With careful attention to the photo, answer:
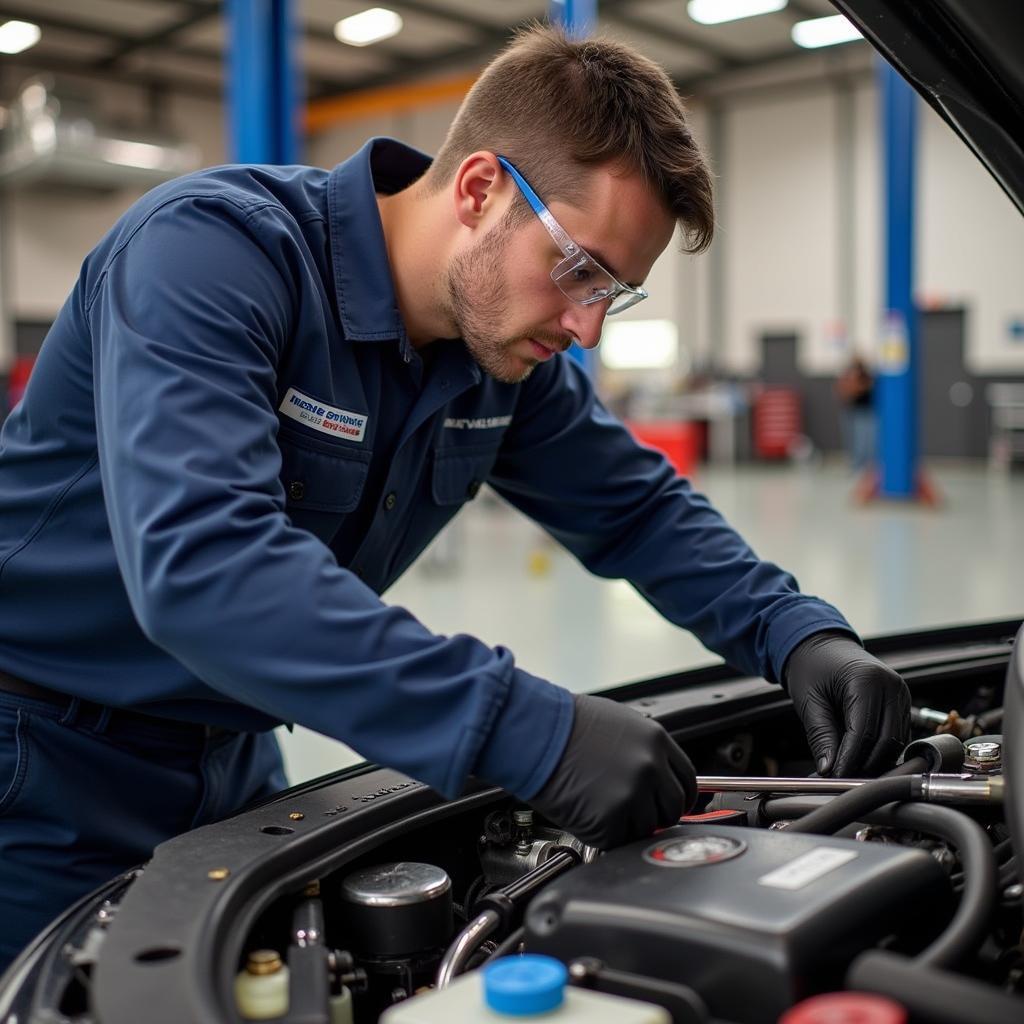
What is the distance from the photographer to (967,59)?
1.12m

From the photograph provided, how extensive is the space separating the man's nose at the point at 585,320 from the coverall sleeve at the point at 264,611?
1.38 feet

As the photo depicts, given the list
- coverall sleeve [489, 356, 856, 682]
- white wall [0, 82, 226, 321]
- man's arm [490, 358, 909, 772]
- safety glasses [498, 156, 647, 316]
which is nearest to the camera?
safety glasses [498, 156, 647, 316]

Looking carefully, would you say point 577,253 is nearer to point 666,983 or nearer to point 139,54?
point 666,983

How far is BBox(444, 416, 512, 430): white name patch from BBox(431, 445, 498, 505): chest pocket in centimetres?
3

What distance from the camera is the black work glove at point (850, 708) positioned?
1214mm

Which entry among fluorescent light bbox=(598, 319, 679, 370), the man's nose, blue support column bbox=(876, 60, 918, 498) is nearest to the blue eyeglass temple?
the man's nose

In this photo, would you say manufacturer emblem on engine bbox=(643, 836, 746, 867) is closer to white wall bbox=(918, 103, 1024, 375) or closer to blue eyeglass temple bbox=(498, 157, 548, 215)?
blue eyeglass temple bbox=(498, 157, 548, 215)

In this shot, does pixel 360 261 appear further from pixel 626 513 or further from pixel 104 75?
pixel 104 75

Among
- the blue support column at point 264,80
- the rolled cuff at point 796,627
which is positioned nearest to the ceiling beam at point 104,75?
the blue support column at point 264,80

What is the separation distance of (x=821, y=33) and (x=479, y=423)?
38.6 feet

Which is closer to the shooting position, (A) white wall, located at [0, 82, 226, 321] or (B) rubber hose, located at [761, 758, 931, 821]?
(B) rubber hose, located at [761, 758, 931, 821]

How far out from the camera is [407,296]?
1375 millimetres

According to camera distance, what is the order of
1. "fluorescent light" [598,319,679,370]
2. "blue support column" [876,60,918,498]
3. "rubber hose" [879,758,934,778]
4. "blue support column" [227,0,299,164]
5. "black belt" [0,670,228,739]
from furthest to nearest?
"fluorescent light" [598,319,679,370] < "blue support column" [876,60,918,498] < "blue support column" [227,0,299,164] < "black belt" [0,670,228,739] < "rubber hose" [879,758,934,778]

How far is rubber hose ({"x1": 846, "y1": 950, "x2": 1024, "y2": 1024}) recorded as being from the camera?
2.13 ft
